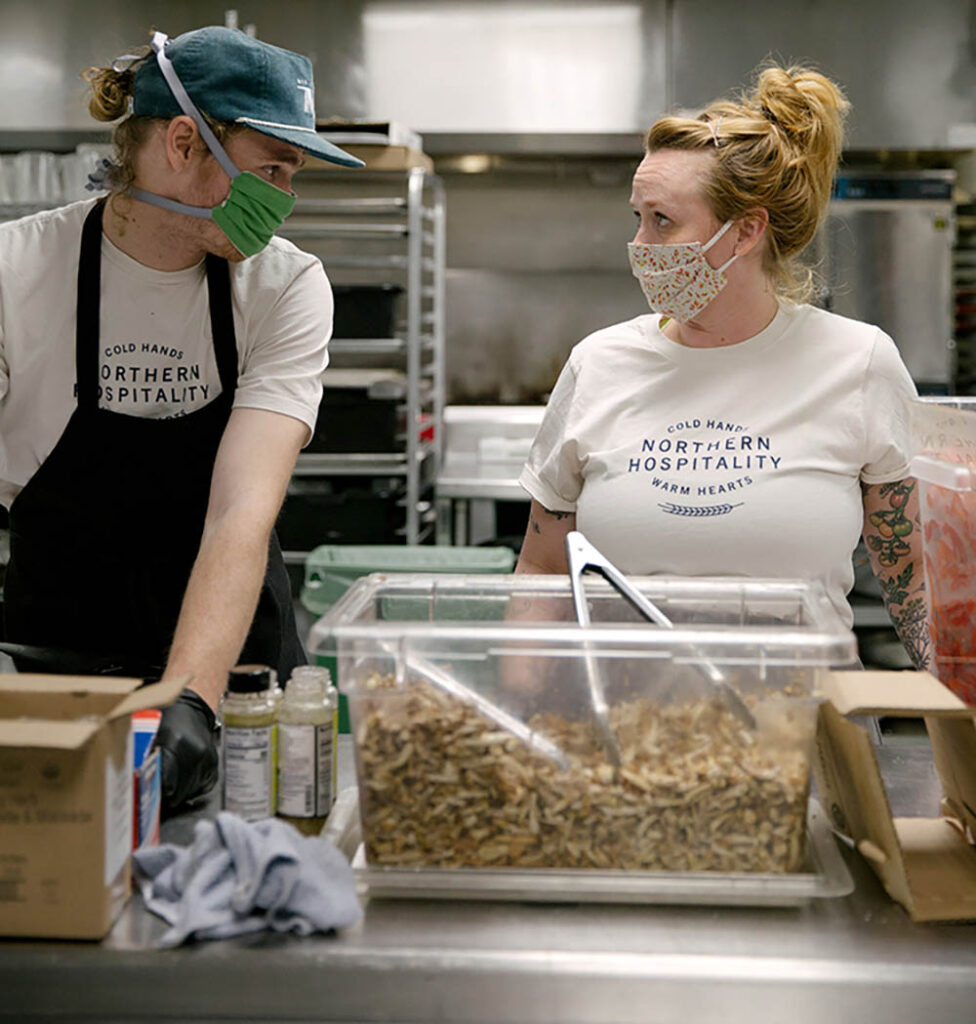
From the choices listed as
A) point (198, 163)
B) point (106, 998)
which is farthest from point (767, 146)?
point (106, 998)

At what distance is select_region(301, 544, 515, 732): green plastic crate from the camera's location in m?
3.40

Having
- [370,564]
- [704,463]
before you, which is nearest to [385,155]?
[370,564]

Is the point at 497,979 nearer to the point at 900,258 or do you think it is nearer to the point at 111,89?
the point at 111,89

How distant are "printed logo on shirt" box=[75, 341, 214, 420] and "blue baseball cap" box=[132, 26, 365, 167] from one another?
35cm

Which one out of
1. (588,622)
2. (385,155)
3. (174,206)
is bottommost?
(588,622)

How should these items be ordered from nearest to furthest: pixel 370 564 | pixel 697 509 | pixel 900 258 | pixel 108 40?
1. pixel 697 509
2. pixel 370 564
3. pixel 900 258
4. pixel 108 40

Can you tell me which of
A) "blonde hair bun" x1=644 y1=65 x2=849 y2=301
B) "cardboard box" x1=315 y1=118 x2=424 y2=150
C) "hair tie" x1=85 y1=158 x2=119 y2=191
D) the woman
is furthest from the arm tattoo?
"cardboard box" x1=315 y1=118 x2=424 y2=150

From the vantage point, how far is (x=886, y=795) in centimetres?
108

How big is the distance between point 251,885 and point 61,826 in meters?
0.16

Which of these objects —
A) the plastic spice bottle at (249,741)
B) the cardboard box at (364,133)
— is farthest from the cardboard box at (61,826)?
the cardboard box at (364,133)

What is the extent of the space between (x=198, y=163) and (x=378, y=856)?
1124 millimetres

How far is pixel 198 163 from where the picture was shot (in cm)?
177

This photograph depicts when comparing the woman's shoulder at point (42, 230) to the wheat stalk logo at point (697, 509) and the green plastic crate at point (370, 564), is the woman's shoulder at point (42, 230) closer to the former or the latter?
the wheat stalk logo at point (697, 509)

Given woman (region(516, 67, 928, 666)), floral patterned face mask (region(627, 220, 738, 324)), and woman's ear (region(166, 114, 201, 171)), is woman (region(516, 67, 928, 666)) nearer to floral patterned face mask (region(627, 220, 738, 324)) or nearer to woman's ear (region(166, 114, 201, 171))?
floral patterned face mask (region(627, 220, 738, 324))
